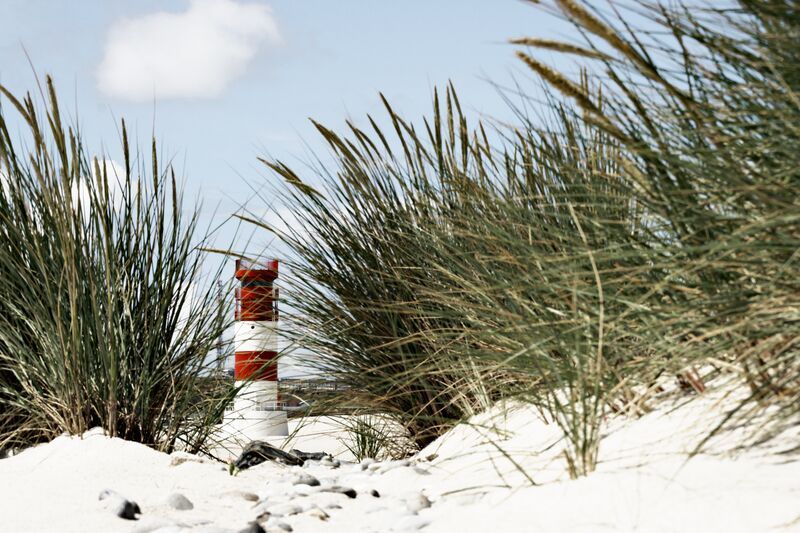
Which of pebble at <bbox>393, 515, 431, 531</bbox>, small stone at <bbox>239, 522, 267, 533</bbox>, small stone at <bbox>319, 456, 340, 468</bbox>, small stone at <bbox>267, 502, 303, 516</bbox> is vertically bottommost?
pebble at <bbox>393, 515, 431, 531</bbox>

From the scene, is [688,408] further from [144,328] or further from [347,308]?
[144,328]

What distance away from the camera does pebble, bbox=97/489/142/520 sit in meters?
2.00

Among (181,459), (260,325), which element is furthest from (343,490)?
(260,325)

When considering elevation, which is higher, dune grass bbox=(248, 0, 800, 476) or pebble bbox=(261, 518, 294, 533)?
dune grass bbox=(248, 0, 800, 476)

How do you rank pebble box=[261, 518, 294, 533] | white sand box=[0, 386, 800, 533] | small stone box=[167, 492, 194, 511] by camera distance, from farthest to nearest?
small stone box=[167, 492, 194, 511] < pebble box=[261, 518, 294, 533] < white sand box=[0, 386, 800, 533]

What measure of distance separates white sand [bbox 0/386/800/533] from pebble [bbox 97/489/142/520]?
0.9 inches

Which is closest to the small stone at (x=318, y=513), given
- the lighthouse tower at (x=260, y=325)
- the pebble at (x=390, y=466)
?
the pebble at (x=390, y=466)

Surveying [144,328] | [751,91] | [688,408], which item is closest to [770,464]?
[688,408]

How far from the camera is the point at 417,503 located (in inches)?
74.9

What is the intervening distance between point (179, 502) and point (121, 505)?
0.15m

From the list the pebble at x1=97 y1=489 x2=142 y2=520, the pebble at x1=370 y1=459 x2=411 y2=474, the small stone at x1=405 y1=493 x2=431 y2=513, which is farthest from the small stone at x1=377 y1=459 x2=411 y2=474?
the pebble at x1=97 y1=489 x2=142 y2=520

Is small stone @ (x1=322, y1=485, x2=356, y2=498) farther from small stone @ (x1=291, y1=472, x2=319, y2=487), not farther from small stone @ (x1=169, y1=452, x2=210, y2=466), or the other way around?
small stone @ (x1=169, y1=452, x2=210, y2=466)

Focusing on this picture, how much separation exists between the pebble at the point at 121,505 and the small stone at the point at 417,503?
2.18 ft

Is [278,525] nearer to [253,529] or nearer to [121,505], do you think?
[253,529]
